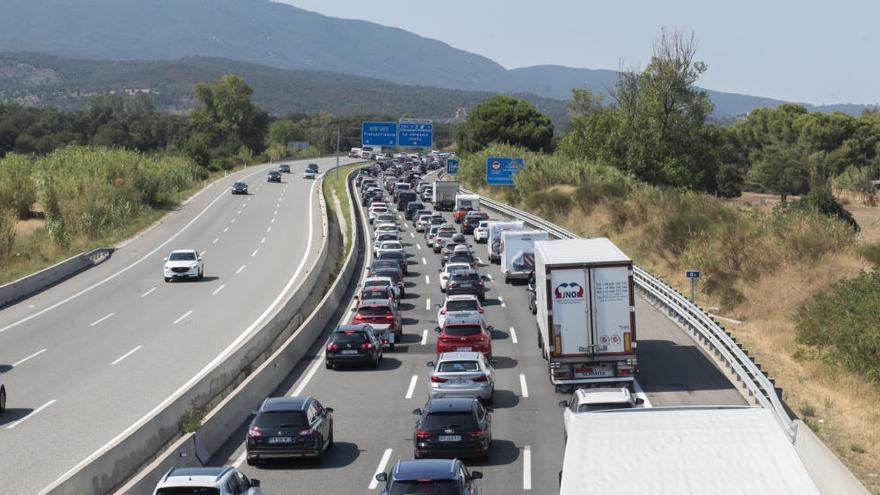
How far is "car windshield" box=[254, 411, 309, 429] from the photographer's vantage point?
20.8 m

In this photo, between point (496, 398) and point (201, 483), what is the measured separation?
1306 centimetres

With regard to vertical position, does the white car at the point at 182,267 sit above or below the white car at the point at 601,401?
below

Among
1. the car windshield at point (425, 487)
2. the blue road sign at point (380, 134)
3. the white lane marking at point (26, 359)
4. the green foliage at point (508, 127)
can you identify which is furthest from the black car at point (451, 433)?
the green foliage at point (508, 127)

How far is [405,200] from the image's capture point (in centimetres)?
9662

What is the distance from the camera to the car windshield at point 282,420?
2081 centimetres

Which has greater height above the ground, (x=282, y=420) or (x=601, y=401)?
(x=601, y=401)

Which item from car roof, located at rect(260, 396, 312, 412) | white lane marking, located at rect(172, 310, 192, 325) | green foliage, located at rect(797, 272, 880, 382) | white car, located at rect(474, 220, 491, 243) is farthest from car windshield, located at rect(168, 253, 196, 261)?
car roof, located at rect(260, 396, 312, 412)

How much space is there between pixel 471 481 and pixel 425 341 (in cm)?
2009

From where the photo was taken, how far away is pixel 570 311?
27.3m

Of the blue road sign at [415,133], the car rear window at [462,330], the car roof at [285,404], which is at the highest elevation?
the blue road sign at [415,133]

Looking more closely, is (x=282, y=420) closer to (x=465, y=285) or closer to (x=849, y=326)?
(x=849, y=326)

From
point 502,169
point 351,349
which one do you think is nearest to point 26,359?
point 351,349

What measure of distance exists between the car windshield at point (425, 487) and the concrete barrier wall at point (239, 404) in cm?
426

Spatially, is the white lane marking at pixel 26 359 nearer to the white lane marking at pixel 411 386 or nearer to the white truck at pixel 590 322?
the white lane marking at pixel 411 386
